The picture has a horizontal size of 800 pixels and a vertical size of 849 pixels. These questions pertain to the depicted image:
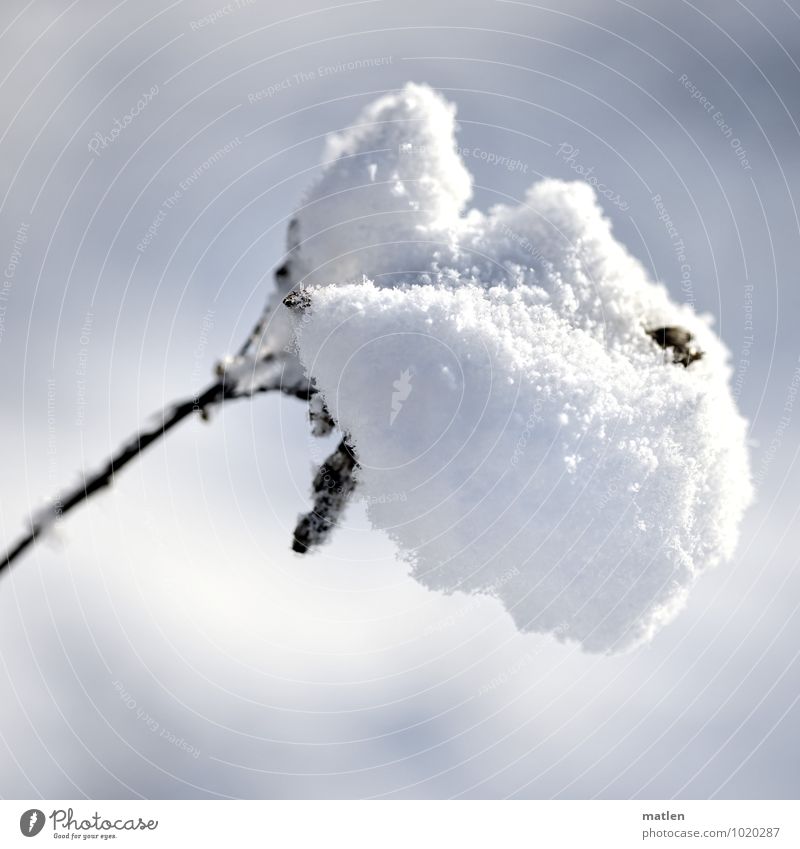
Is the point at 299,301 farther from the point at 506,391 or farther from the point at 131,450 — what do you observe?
the point at 131,450

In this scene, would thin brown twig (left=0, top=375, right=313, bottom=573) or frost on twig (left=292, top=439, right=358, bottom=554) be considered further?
thin brown twig (left=0, top=375, right=313, bottom=573)

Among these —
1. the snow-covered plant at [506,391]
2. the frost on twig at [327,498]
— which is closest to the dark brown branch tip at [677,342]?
the snow-covered plant at [506,391]

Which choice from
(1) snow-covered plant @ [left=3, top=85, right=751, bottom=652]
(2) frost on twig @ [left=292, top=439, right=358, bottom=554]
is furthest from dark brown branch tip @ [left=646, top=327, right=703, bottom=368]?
(2) frost on twig @ [left=292, top=439, right=358, bottom=554]

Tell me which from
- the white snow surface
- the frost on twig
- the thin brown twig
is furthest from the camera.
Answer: the thin brown twig

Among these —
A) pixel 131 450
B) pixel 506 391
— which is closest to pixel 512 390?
pixel 506 391

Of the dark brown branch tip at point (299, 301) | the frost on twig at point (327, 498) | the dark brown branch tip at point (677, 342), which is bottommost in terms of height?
the frost on twig at point (327, 498)

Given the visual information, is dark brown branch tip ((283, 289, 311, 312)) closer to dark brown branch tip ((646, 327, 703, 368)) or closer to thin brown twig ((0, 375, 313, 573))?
thin brown twig ((0, 375, 313, 573))

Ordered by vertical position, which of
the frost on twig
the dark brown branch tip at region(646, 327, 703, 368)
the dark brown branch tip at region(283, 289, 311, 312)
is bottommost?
the frost on twig

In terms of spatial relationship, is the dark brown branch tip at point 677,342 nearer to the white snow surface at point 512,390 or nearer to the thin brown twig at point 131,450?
the white snow surface at point 512,390
